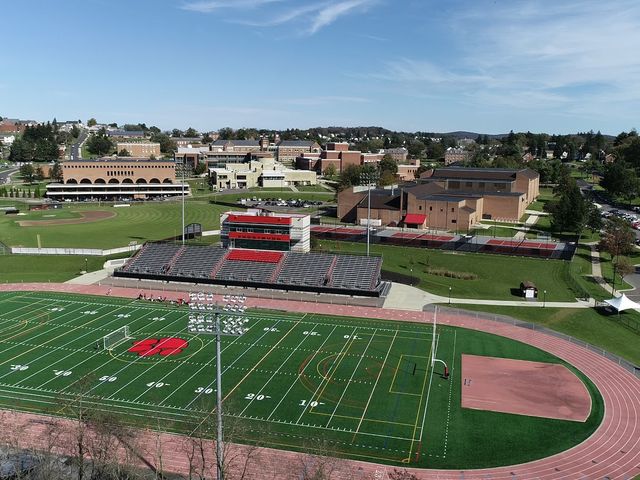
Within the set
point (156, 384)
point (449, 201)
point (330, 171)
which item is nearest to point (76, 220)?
point (449, 201)

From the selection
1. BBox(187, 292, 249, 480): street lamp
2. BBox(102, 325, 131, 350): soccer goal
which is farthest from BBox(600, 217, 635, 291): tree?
BBox(187, 292, 249, 480): street lamp

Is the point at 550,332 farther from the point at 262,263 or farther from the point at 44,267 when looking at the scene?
the point at 44,267

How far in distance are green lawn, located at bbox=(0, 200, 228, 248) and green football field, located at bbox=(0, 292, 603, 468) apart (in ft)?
112

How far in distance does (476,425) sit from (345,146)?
173181 millimetres

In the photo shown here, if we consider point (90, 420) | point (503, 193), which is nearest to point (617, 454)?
point (90, 420)

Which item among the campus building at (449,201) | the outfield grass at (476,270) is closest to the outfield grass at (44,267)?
the outfield grass at (476,270)

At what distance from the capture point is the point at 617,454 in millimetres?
29141

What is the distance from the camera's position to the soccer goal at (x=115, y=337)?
A: 42.2 m

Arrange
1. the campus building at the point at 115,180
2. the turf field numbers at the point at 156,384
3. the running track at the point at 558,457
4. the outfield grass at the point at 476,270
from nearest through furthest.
→ the running track at the point at 558,457 < the turf field numbers at the point at 156,384 < the outfield grass at the point at 476,270 < the campus building at the point at 115,180

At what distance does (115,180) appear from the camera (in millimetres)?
143375

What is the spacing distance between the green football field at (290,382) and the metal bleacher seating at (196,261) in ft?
34.7

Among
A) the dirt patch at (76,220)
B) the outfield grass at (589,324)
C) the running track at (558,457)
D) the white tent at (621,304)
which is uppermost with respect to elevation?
the dirt patch at (76,220)

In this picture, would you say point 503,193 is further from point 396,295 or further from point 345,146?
point 345,146

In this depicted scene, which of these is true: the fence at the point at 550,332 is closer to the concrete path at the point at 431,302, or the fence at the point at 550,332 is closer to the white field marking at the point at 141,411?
the concrete path at the point at 431,302
